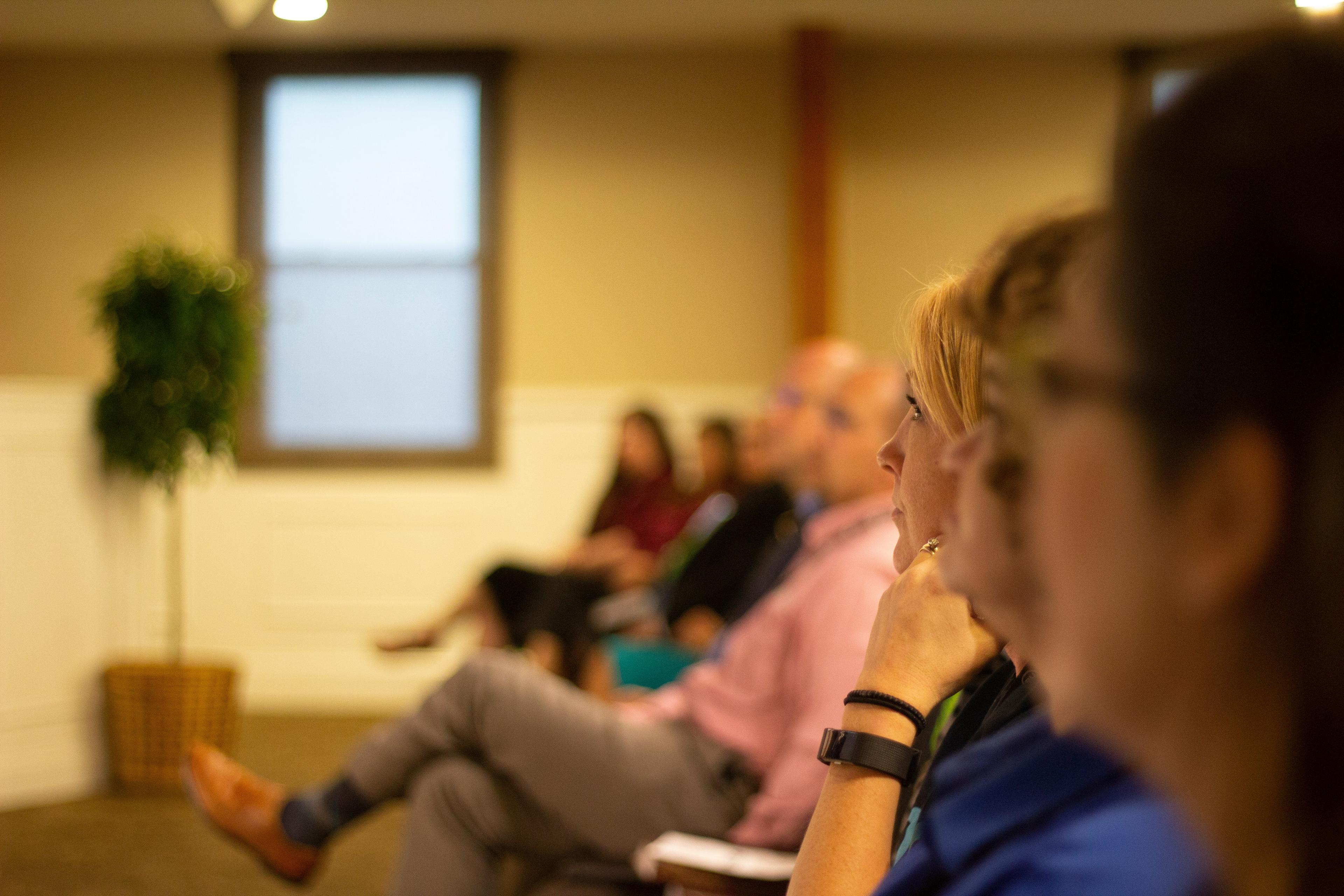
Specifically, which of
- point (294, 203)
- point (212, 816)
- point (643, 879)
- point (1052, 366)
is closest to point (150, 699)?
point (212, 816)

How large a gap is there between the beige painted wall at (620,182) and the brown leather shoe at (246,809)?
3530 mm

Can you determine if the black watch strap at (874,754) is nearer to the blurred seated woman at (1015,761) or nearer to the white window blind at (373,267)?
the blurred seated woman at (1015,761)

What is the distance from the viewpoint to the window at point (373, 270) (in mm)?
5953

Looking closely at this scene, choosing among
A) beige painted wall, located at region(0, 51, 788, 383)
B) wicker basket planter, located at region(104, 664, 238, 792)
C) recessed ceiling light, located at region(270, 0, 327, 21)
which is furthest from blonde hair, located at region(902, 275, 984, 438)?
beige painted wall, located at region(0, 51, 788, 383)

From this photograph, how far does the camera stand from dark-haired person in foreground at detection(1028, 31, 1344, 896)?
0.39m

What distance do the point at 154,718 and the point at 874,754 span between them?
3.39 m

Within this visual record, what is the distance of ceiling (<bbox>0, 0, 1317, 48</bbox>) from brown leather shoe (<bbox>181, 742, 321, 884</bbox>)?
11.8 ft

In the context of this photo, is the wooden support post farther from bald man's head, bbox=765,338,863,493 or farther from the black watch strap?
the black watch strap

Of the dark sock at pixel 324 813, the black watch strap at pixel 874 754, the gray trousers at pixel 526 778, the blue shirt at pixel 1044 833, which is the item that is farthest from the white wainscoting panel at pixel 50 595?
the blue shirt at pixel 1044 833

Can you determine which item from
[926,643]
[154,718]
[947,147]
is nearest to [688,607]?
[154,718]

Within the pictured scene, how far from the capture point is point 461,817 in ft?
7.56

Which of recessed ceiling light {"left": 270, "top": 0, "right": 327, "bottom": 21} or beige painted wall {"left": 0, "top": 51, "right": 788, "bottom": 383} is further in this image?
beige painted wall {"left": 0, "top": 51, "right": 788, "bottom": 383}

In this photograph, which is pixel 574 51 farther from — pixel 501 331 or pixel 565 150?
pixel 501 331

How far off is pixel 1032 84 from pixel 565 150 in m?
2.27
